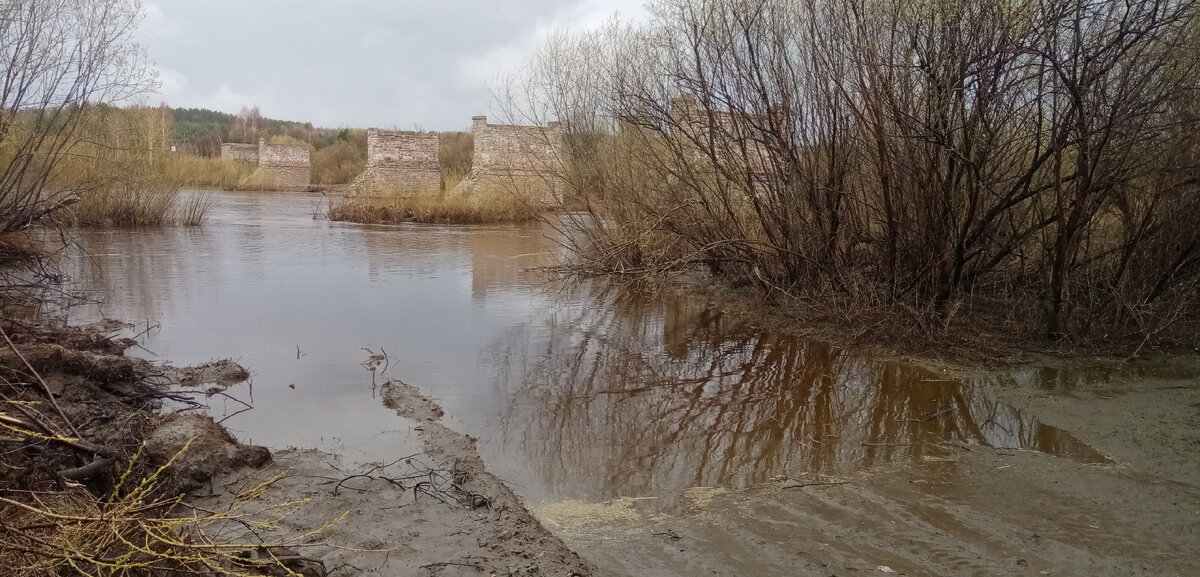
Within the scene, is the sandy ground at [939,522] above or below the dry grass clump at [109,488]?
below

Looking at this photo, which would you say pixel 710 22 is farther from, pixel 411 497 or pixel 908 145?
pixel 411 497

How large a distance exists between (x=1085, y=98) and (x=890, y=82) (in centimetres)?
166

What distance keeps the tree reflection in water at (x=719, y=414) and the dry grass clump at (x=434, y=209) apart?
1696 centimetres

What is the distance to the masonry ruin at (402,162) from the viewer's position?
99.6 ft

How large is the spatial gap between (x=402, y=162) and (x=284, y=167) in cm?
1627

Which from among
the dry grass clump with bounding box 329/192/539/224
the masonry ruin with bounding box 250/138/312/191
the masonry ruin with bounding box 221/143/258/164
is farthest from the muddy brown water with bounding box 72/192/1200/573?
the masonry ruin with bounding box 221/143/258/164

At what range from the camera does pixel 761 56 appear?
9.50m

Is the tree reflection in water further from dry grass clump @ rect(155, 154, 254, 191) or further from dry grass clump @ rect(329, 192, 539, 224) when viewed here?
dry grass clump @ rect(155, 154, 254, 191)

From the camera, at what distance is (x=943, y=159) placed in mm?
7895

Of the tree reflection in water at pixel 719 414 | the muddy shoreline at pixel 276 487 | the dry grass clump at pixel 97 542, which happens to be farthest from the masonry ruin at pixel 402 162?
the dry grass clump at pixel 97 542

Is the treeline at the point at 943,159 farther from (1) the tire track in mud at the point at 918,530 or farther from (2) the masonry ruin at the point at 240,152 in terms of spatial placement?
(2) the masonry ruin at the point at 240,152

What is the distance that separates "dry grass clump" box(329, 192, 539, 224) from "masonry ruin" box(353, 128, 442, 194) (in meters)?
4.05

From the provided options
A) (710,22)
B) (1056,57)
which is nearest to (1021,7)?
(1056,57)

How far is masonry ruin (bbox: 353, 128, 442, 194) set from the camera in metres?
30.3
